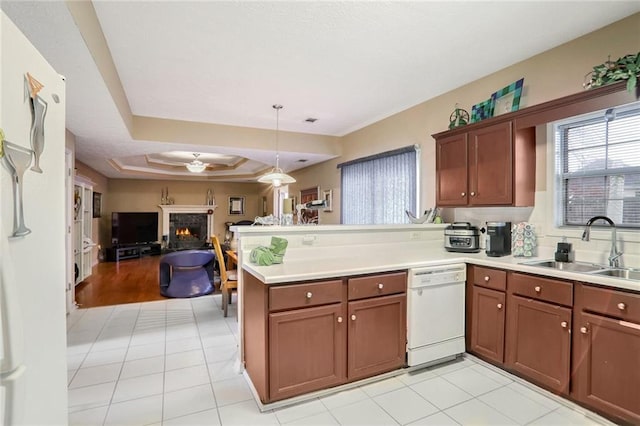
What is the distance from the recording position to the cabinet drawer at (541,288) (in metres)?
2.14

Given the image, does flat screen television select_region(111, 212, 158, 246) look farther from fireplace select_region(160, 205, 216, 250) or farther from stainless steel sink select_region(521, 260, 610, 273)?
stainless steel sink select_region(521, 260, 610, 273)

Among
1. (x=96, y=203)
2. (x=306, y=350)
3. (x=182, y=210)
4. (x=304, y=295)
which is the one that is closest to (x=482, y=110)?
(x=304, y=295)

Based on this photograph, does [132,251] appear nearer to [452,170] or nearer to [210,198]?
[210,198]

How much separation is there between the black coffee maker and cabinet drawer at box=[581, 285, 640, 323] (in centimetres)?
91

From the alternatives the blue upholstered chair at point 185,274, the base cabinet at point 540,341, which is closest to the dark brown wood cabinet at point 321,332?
the base cabinet at point 540,341

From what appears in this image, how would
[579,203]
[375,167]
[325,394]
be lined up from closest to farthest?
1. [325,394]
2. [579,203]
3. [375,167]

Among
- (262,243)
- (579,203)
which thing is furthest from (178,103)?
(579,203)

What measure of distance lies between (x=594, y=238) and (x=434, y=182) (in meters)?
1.67

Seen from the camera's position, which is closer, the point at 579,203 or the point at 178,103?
the point at 579,203

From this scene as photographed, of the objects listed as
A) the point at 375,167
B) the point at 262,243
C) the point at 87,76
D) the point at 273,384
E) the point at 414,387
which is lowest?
the point at 414,387

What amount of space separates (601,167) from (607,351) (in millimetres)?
1454

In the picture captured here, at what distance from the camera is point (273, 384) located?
6.78ft

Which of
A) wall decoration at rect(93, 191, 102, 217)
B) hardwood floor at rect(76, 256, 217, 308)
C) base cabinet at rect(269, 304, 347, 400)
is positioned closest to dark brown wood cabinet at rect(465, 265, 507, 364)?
base cabinet at rect(269, 304, 347, 400)

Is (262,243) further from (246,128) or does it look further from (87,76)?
(246,128)
